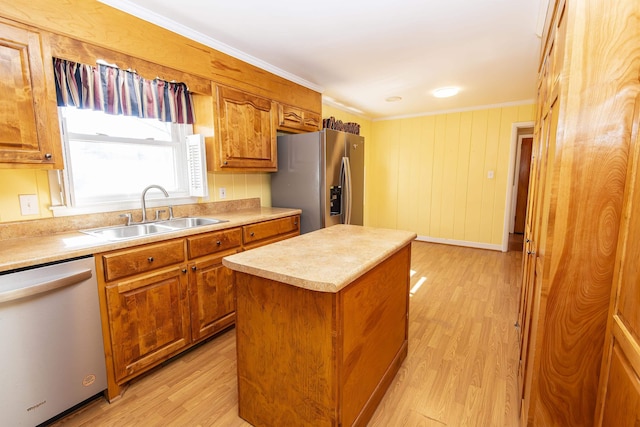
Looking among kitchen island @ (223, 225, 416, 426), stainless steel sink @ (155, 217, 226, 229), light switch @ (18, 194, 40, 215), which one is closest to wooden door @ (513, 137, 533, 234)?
kitchen island @ (223, 225, 416, 426)

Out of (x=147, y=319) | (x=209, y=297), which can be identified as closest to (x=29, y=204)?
(x=147, y=319)

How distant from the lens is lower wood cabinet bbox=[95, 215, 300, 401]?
63.1 inches

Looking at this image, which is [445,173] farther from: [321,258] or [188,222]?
[321,258]

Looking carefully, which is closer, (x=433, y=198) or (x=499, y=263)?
(x=499, y=263)

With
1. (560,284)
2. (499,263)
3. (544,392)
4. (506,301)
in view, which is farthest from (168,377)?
(499,263)

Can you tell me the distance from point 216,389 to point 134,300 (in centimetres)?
72

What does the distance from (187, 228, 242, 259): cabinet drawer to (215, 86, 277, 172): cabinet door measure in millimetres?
647

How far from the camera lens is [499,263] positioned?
4.04m

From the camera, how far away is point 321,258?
4.45 ft

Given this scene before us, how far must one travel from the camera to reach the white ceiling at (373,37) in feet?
6.26

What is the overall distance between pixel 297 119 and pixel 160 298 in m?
2.26

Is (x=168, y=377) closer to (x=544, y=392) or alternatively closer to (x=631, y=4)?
(x=544, y=392)

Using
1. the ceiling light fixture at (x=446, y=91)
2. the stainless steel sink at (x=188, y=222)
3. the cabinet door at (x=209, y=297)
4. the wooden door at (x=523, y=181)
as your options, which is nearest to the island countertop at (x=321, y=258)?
the cabinet door at (x=209, y=297)

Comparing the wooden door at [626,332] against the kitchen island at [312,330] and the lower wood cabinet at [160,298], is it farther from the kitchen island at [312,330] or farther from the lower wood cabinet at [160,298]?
the lower wood cabinet at [160,298]
